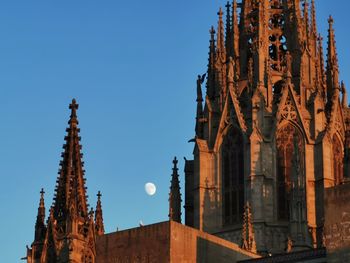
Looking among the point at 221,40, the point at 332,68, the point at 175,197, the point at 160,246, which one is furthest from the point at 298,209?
the point at 160,246

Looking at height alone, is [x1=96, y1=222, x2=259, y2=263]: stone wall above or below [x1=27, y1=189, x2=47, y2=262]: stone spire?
below

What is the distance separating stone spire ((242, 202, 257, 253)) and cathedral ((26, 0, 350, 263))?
0.29 ft

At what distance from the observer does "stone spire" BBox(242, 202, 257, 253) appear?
307 feet

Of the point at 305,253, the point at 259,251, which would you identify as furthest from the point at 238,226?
the point at 305,253

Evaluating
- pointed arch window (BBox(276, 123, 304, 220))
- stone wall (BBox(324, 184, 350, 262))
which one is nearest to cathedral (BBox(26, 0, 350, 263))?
pointed arch window (BBox(276, 123, 304, 220))

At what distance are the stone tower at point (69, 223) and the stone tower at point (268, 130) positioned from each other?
332 inches

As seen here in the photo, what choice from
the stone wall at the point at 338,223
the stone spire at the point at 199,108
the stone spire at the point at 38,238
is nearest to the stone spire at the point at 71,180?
the stone spire at the point at 38,238

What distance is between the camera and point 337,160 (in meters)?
104

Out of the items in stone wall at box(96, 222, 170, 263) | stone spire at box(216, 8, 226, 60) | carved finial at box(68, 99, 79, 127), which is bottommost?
stone wall at box(96, 222, 170, 263)

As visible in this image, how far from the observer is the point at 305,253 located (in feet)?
259

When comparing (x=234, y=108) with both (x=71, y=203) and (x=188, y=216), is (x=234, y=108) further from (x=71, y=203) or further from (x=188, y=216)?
(x=71, y=203)

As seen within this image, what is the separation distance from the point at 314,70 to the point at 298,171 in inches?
454

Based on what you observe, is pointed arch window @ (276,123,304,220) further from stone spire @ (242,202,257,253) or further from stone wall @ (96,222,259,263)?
stone wall @ (96,222,259,263)

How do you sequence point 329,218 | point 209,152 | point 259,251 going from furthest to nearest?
point 209,152
point 259,251
point 329,218
